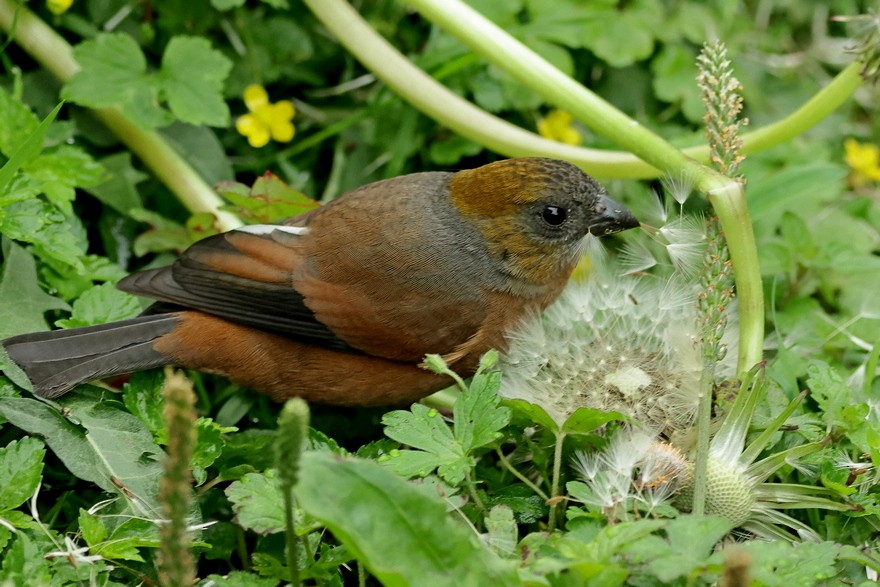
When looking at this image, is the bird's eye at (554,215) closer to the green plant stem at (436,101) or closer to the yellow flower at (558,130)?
the green plant stem at (436,101)


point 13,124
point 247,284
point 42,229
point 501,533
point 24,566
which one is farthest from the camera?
point 13,124

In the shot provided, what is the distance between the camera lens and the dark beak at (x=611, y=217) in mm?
3369

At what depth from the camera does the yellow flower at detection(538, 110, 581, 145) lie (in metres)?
4.40

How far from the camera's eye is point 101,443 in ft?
9.31

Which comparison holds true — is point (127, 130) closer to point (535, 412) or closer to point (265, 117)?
point (265, 117)

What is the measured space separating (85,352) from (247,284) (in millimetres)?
561

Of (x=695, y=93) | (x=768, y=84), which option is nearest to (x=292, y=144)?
(x=695, y=93)

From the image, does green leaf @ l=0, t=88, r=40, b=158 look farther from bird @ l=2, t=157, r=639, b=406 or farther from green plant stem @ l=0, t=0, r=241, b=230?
bird @ l=2, t=157, r=639, b=406

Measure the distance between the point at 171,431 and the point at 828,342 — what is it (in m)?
2.60

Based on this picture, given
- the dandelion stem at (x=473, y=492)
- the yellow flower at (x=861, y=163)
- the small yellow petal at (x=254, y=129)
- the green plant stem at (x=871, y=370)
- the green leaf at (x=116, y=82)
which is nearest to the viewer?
Answer: the dandelion stem at (x=473, y=492)

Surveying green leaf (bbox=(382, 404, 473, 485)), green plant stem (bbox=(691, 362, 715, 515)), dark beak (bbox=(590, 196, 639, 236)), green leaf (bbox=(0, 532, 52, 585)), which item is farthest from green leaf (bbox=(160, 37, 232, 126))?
green plant stem (bbox=(691, 362, 715, 515))

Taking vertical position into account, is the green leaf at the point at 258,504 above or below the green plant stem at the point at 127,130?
below

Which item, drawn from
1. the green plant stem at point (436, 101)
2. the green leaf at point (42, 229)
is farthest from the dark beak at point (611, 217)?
the green leaf at point (42, 229)

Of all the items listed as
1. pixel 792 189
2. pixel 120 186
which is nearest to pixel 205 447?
pixel 120 186
